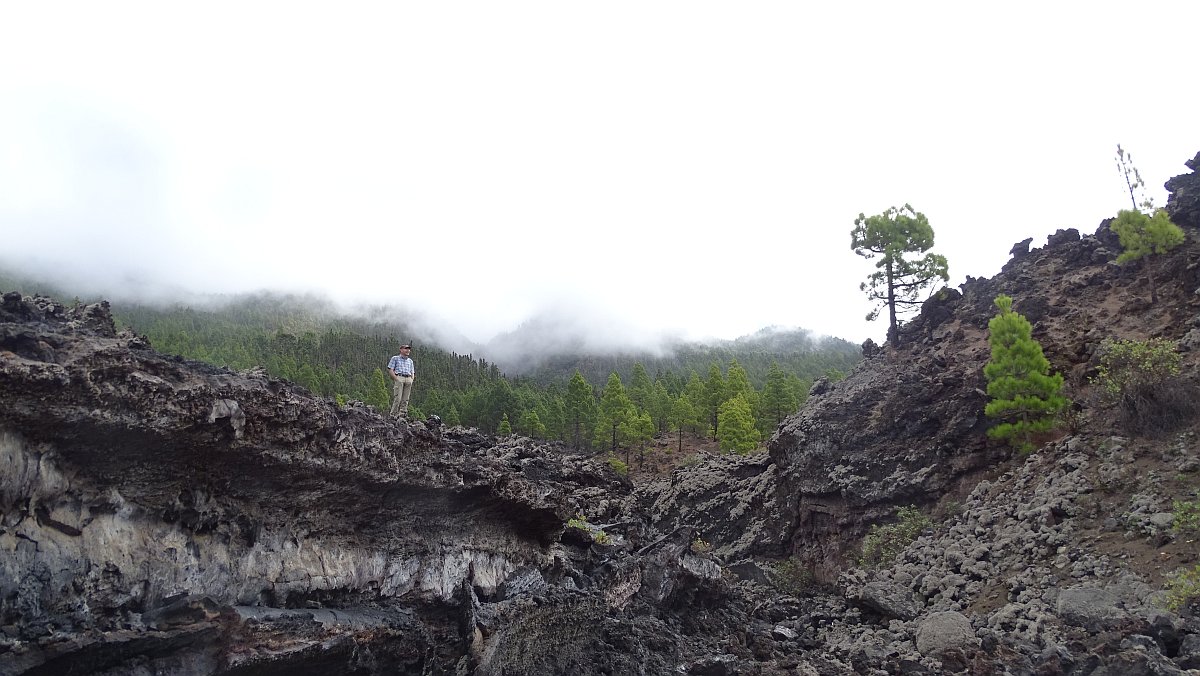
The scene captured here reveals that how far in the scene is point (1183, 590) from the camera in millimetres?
11898

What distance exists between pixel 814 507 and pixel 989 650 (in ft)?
39.8

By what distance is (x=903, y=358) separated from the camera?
99.9 ft

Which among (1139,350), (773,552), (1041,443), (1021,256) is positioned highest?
(1021,256)

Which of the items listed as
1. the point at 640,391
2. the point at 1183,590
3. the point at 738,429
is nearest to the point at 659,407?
the point at 640,391

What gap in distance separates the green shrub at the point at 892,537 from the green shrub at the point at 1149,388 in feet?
21.6

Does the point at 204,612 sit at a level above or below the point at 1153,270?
below

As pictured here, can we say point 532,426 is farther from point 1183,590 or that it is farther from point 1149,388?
point 1183,590

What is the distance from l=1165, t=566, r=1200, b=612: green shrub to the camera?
38.3ft

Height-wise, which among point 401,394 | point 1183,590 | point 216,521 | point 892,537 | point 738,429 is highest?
point 401,394

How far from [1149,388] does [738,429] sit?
30.7 meters

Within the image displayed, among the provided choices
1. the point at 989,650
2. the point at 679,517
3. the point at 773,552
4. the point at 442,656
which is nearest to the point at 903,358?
the point at 773,552

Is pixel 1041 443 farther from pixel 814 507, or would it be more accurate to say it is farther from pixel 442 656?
pixel 442 656

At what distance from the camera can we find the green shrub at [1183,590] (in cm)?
1168

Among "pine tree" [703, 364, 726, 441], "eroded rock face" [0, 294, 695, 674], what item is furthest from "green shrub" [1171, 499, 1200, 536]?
"pine tree" [703, 364, 726, 441]
